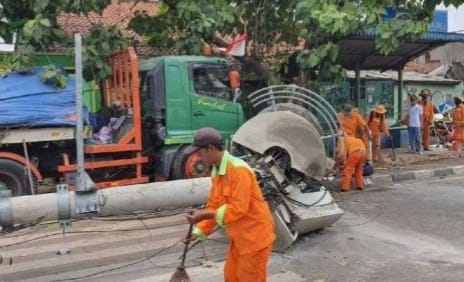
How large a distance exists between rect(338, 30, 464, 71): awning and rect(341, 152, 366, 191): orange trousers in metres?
3.61

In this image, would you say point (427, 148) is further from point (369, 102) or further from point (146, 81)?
point (146, 81)

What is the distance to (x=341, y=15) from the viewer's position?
970 centimetres

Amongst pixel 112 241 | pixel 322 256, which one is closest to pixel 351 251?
pixel 322 256

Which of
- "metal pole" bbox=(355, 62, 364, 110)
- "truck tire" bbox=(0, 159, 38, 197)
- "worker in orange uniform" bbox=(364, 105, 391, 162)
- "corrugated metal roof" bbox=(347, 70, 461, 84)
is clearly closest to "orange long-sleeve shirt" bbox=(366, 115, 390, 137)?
"worker in orange uniform" bbox=(364, 105, 391, 162)

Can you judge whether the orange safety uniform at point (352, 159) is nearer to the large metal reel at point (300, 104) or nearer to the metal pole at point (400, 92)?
the large metal reel at point (300, 104)

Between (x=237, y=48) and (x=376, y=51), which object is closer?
(x=237, y=48)

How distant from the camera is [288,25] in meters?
12.5

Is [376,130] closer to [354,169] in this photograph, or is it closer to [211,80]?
[354,169]

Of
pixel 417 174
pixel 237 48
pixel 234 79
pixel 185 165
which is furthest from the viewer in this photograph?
pixel 417 174

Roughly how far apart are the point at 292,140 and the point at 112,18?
9.77 metres

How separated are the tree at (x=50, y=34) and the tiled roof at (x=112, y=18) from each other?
0.77 metres

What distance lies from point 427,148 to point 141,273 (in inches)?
486

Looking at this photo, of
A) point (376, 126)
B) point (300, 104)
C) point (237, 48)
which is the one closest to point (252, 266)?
point (300, 104)

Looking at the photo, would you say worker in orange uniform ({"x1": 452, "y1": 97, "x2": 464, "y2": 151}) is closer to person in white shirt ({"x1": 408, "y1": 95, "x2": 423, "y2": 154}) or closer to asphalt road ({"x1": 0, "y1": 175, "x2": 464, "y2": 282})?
person in white shirt ({"x1": 408, "y1": 95, "x2": 423, "y2": 154})
